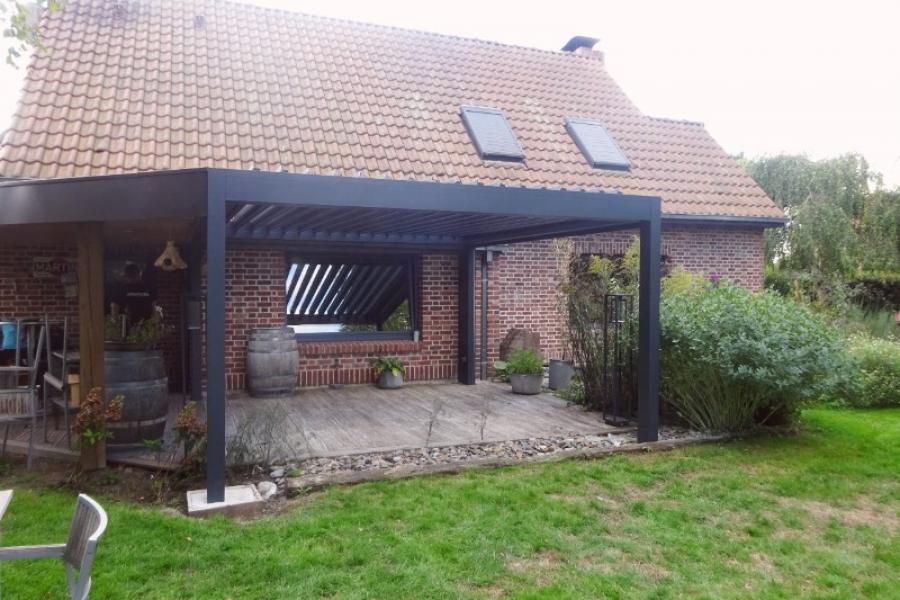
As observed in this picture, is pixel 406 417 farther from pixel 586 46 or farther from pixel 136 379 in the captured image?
pixel 586 46

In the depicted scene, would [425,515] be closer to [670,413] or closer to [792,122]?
[670,413]

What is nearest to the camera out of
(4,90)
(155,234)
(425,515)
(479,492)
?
(425,515)

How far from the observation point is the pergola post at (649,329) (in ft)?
20.0

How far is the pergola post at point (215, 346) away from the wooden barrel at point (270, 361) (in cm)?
393

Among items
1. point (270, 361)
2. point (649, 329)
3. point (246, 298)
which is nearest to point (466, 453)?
point (649, 329)

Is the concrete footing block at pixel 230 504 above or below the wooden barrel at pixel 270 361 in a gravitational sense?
below

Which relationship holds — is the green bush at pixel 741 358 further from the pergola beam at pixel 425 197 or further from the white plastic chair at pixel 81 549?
the white plastic chair at pixel 81 549

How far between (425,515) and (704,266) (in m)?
8.73

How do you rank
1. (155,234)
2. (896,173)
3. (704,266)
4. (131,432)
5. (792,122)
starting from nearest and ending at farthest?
(131,432) → (155,234) → (704,266) → (896,173) → (792,122)

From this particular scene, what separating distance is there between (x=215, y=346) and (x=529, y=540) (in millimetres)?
2369

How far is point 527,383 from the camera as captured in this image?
8.70m

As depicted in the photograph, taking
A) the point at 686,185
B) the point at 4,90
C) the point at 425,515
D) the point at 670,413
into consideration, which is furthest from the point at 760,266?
the point at 4,90

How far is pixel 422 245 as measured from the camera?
9.32m

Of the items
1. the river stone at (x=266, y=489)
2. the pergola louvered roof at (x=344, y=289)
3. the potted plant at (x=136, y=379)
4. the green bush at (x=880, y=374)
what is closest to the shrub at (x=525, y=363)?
the pergola louvered roof at (x=344, y=289)
